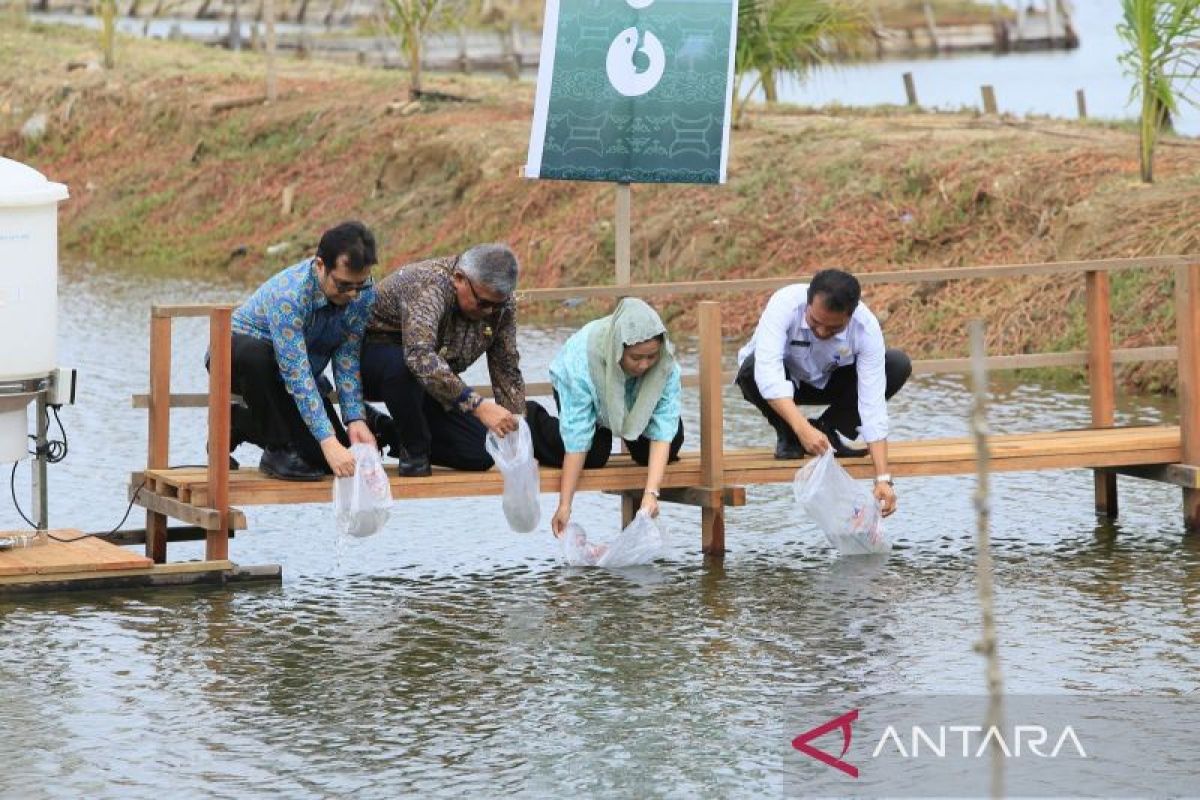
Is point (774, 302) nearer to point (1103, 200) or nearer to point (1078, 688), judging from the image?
point (1078, 688)

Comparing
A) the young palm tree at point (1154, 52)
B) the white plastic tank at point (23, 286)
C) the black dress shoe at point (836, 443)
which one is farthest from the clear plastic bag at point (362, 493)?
the young palm tree at point (1154, 52)

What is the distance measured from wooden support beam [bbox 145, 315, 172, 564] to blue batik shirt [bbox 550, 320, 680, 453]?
5.24 ft

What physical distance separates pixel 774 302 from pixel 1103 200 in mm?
8989

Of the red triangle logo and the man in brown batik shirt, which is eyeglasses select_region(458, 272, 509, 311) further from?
the red triangle logo

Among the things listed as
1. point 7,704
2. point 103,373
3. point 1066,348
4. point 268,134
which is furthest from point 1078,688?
point 268,134

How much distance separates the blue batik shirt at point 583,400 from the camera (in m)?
9.37

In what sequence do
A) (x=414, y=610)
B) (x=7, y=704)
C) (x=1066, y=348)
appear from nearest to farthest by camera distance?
(x=7, y=704) < (x=414, y=610) < (x=1066, y=348)

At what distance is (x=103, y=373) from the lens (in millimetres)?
16656

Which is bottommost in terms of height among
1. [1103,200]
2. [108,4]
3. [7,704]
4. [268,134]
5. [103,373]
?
[7,704]

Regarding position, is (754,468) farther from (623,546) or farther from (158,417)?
(158,417)

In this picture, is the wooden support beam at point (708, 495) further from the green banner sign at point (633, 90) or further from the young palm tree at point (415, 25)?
the young palm tree at point (415, 25)

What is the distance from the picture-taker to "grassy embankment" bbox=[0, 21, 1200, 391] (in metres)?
17.6

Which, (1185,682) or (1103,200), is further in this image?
(1103,200)

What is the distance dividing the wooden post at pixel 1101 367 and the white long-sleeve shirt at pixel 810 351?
1.74 meters
